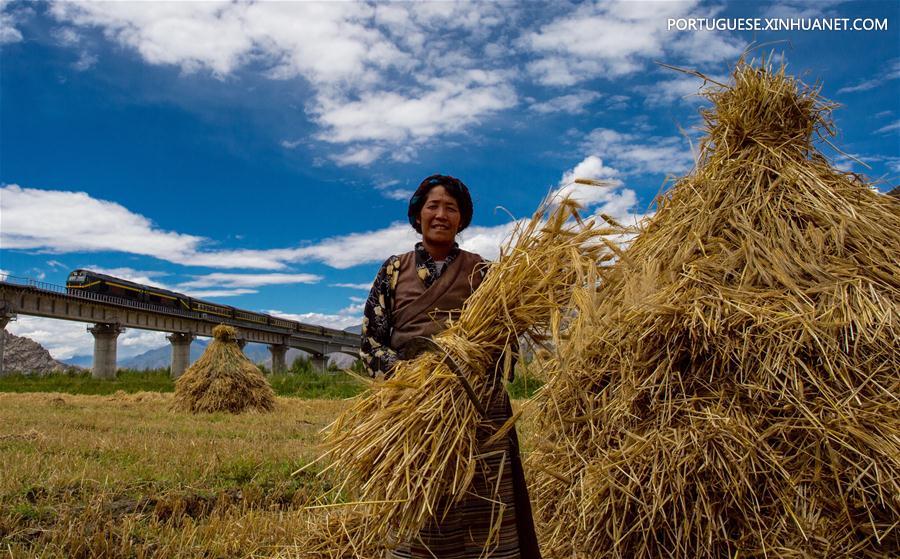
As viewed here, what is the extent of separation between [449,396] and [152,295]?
40.6m

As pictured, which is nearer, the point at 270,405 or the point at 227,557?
the point at 227,557

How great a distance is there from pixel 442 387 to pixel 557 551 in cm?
139

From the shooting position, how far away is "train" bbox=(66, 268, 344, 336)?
3609 centimetres

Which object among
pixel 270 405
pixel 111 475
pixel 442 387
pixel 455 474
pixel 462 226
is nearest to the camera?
pixel 455 474

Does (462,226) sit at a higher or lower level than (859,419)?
higher

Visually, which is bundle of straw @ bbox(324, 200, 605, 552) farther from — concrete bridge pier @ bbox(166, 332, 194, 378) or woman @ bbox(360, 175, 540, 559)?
concrete bridge pier @ bbox(166, 332, 194, 378)

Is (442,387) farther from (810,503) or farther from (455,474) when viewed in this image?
(810,503)

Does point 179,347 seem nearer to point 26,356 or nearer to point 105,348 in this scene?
point 105,348

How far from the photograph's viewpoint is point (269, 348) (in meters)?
51.0

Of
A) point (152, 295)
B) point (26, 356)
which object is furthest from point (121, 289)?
point (26, 356)

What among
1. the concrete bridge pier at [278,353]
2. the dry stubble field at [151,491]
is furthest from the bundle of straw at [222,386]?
the concrete bridge pier at [278,353]

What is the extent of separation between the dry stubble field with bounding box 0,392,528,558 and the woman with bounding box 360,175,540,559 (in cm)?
134

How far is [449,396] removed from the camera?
8.34 ft

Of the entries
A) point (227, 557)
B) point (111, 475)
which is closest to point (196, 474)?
point (111, 475)
